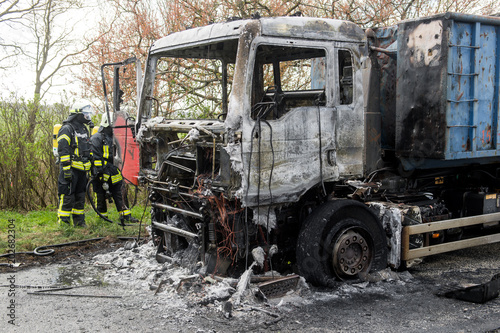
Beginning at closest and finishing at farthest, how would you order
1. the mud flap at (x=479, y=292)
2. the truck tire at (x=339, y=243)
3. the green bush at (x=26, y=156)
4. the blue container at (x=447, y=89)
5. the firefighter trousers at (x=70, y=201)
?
the mud flap at (x=479, y=292)
the truck tire at (x=339, y=243)
the blue container at (x=447, y=89)
the firefighter trousers at (x=70, y=201)
the green bush at (x=26, y=156)

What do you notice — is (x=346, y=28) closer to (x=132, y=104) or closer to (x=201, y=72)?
(x=201, y=72)

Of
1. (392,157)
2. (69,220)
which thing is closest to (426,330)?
(392,157)

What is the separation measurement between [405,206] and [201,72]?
5.60m

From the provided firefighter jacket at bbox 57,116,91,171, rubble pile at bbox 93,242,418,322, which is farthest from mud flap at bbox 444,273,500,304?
firefighter jacket at bbox 57,116,91,171

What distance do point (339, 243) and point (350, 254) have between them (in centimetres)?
26

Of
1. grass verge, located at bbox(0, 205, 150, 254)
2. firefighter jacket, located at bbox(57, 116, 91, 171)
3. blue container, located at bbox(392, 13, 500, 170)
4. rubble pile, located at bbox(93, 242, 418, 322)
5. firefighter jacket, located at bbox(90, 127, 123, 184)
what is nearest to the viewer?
rubble pile, located at bbox(93, 242, 418, 322)

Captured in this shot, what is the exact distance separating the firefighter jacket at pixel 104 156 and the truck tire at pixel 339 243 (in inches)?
176

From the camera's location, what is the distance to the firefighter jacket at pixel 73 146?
7902 millimetres

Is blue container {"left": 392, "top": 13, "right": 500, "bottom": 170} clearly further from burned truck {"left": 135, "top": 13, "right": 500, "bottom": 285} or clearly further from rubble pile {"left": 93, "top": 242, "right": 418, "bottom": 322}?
rubble pile {"left": 93, "top": 242, "right": 418, "bottom": 322}

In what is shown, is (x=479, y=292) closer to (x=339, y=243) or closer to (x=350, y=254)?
(x=350, y=254)

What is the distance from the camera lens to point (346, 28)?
16.9 feet

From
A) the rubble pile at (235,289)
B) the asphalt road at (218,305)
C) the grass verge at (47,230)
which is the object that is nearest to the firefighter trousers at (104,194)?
the grass verge at (47,230)

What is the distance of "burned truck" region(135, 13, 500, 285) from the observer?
478 cm

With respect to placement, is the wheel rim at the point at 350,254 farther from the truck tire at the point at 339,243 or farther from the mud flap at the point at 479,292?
the mud flap at the point at 479,292
